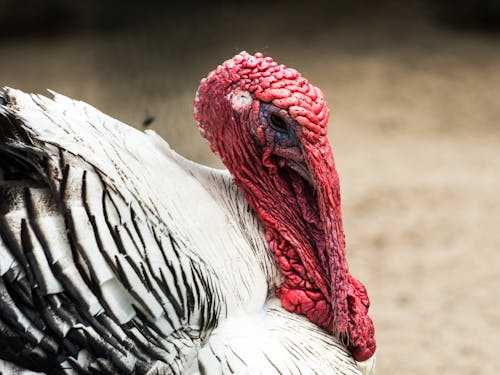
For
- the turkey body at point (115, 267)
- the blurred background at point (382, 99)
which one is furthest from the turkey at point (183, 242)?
the blurred background at point (382, 99)

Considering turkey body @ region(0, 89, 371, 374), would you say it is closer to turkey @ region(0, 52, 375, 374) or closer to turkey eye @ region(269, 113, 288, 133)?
turkey @ region(0, 52, 375, 374)

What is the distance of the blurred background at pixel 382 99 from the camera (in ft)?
11.6

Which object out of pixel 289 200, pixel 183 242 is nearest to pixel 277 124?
pixel 289 200

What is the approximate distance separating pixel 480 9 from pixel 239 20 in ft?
8.61

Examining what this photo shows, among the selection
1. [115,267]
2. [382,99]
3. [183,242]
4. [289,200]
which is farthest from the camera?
[382,99]

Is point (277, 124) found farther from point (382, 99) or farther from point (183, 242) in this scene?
point (382, 99)

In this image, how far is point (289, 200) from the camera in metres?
1.97

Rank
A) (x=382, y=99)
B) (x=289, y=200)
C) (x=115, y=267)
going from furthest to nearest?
(x=382, y=99) < (x=289, y=200) < (x=115, y=267)

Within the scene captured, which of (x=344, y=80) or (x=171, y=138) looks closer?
(x=171, y=138)

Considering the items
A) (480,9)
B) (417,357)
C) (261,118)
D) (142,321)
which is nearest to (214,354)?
(142,321)

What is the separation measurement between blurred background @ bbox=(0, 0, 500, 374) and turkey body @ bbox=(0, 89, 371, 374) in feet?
3.15

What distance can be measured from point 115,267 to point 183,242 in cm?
20

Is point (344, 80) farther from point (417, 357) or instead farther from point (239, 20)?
point (417, 357)

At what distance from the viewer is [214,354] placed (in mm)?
1731
